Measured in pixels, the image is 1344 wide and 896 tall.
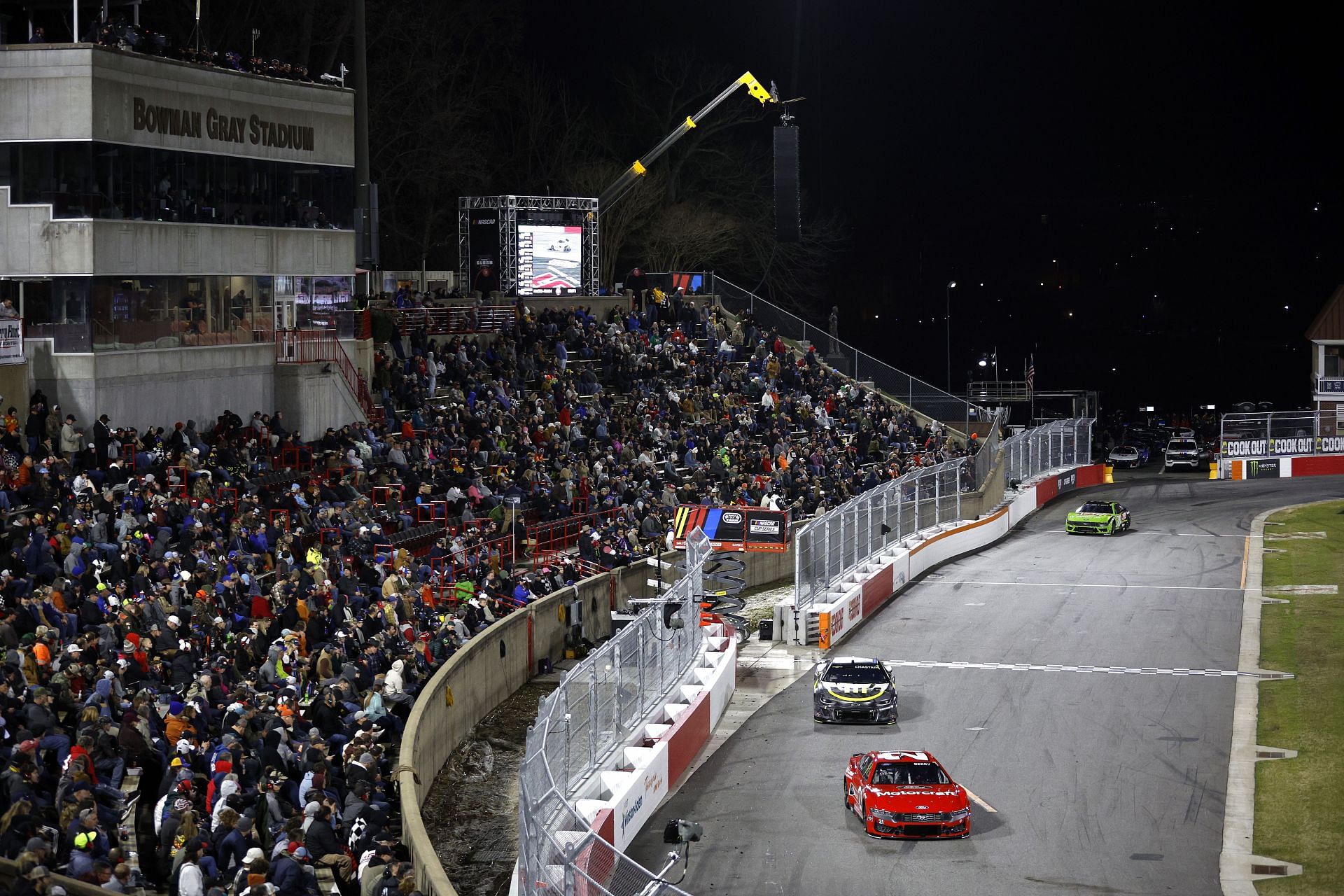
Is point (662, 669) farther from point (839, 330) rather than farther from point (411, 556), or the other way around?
point (839, 330)

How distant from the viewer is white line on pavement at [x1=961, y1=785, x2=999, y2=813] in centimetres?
2342

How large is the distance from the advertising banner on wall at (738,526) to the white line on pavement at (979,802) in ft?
38.3

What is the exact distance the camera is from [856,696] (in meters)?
28.1

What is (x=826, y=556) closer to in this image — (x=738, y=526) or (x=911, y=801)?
(x=738, y=526)

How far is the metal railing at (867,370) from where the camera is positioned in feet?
201

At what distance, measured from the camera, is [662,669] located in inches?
1000

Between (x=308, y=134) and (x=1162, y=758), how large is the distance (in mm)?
23798

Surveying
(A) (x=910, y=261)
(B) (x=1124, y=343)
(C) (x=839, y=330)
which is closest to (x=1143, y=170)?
(B) (x=1124, y=343)

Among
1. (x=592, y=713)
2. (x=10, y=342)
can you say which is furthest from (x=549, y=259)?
(x=592, y=713)

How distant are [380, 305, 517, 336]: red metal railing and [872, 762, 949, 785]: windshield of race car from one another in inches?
969

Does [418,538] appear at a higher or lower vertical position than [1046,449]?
lower

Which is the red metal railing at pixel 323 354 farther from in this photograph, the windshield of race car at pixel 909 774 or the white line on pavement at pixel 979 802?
the windshield of race car at pixel 909 774

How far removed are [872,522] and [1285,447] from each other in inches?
1409

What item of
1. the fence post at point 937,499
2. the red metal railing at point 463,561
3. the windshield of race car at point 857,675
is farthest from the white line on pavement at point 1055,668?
the fence post at point 937,499
